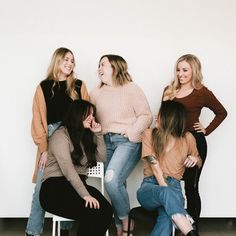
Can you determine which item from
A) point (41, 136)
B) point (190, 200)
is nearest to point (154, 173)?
point (190, 200)

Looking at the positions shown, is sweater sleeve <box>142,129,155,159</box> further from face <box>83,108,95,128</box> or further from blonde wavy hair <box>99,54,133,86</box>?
blonde wavy hair <box>99,54,133,86</box>

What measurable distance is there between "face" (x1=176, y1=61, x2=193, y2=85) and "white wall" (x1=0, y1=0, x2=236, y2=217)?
0.51 m

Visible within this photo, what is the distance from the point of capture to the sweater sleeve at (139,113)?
300 centimetres

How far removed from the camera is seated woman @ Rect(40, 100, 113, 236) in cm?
245

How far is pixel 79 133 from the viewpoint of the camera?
2686 millimetres

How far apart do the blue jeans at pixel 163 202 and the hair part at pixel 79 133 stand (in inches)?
18.0

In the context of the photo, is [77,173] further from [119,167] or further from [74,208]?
[119,167]

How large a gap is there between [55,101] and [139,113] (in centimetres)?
66

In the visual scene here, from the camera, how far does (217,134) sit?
11.9 ft

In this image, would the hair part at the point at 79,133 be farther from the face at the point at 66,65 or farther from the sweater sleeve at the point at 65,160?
the face at the point at 66,65

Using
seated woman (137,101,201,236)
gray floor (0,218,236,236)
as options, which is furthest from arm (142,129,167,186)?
gray floor (0,218,236,236)

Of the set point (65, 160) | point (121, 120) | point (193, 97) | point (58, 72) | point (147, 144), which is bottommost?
point (65, 160)

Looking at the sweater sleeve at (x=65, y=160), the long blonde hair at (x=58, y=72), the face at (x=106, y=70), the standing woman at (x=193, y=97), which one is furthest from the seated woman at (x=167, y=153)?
the long blonde hair at (x=58, y=72)

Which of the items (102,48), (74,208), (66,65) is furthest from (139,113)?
(74,208)
